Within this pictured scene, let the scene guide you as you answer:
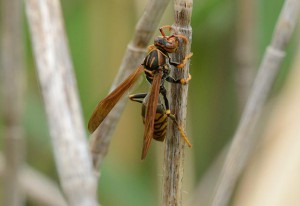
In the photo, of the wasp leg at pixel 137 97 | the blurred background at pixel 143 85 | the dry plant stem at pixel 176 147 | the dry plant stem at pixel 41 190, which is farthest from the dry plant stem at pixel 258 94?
the dry plant stem at pixel 41 190

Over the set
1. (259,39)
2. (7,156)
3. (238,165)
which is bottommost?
(7,156)

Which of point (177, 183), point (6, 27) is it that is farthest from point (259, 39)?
point (177, 183)

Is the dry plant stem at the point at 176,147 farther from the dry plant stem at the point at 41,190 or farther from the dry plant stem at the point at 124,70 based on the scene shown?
the dry plant stem at the point at 41,190

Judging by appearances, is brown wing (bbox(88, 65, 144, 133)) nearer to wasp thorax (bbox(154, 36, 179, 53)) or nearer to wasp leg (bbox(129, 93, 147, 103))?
wasp thorax (bbox(154, 36, 179, 53))

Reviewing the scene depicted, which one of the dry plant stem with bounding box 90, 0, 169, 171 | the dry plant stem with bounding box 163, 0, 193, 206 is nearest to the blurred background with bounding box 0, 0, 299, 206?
the dry plant stem with bounding box 90, 0, 169, 171

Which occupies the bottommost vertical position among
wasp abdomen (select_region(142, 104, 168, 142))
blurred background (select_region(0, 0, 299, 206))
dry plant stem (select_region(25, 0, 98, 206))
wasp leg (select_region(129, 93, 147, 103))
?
blurred background (select_region(0, 0, 299, 206))

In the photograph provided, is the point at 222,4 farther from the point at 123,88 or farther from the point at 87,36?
the point at 123,88

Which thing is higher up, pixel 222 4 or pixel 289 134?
pixel 222 4
